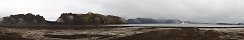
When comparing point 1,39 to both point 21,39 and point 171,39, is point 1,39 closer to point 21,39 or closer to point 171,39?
point 21,39

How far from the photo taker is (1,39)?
127 ft

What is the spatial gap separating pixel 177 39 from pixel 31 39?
16686mm

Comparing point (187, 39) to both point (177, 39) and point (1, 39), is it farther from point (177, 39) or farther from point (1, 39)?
point (1, 39)

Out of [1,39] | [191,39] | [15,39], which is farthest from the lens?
[191,39]

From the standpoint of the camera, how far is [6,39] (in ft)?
129

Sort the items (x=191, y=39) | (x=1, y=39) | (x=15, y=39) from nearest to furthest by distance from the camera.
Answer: (x=1, y=39), (x=15, y=39), (x=191, y=39)

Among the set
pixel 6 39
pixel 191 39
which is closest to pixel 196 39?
pixel 191 39

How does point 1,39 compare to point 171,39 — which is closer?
point 1,39

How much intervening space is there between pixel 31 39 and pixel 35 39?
467 millimetres

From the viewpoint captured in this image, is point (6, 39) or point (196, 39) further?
point (196, 39)

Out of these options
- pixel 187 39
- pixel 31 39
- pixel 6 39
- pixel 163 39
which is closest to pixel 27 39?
pixel 31 39

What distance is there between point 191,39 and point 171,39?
2.32m

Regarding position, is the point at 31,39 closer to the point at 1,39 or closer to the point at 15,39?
the point at 15,39

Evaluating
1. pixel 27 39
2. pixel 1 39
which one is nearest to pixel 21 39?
pixel 27 39
